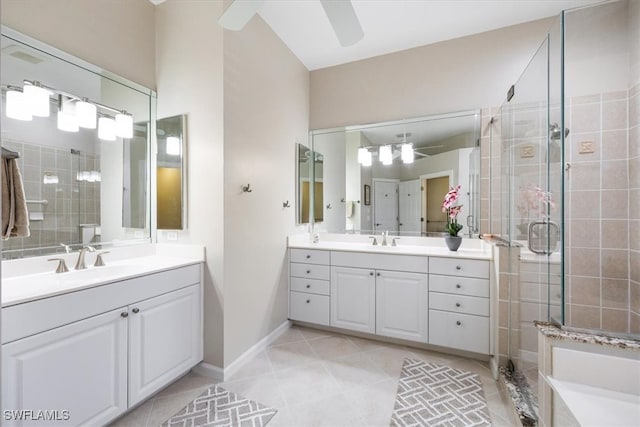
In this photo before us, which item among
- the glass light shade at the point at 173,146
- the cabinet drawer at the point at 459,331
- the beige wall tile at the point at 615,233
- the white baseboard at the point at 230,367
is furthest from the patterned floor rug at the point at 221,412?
the beige wall tile at the point at 615,233

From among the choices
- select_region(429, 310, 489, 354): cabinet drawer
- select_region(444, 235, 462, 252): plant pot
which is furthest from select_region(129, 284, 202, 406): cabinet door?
select_region(444, 235, 462, 252): plant pot

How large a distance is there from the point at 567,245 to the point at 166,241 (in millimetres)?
2763

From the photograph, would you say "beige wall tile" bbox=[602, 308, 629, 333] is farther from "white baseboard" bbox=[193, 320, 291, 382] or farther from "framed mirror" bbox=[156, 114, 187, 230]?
"framed mirror" bbox=[156, 114, 187, 230]

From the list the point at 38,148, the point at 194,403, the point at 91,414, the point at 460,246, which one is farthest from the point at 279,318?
the point at 38,148

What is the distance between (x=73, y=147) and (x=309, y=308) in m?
2.28

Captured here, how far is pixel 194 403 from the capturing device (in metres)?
1.98

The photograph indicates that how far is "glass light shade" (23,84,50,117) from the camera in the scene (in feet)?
5.89

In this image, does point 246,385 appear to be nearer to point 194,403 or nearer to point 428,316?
point 194,403

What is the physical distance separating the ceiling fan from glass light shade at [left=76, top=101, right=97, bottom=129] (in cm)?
122

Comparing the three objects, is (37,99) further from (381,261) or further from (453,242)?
(453,242)

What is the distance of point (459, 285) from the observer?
2479 mm

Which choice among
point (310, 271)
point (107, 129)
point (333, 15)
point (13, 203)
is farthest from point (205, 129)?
point (310, 271)

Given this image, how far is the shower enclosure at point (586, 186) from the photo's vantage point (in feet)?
5.93

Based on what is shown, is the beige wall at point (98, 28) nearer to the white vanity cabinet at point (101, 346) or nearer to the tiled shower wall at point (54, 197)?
the tiled shower wall at point (54, 197)
